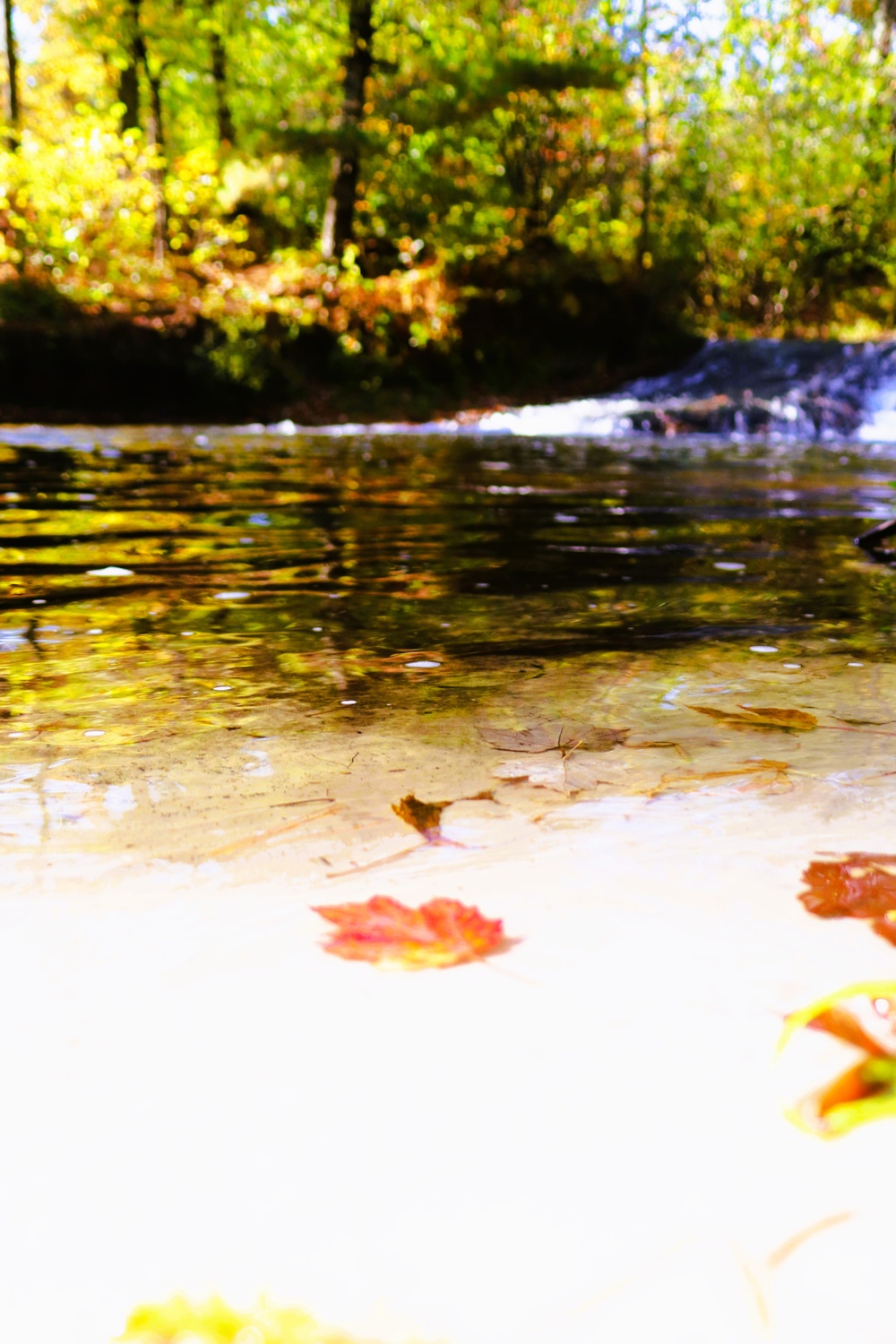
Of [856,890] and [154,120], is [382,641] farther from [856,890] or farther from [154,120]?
[154,120]

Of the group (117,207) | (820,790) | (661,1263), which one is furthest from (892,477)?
(117,207)

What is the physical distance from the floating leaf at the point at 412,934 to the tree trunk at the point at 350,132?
1639 cm

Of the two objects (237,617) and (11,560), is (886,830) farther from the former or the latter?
(11,560)

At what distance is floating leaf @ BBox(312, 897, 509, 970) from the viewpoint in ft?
4.02

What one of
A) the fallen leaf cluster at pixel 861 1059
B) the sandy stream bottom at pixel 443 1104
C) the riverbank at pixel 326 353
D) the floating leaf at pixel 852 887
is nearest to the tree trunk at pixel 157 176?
the riverbank at pixel 326 353

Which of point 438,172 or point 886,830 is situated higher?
point 438,172

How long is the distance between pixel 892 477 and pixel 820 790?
782cm

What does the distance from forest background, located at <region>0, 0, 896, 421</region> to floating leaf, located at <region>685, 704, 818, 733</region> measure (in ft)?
45.2

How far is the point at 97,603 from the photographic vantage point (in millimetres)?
3301

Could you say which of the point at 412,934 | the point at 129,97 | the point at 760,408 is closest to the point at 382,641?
the point at 412,934

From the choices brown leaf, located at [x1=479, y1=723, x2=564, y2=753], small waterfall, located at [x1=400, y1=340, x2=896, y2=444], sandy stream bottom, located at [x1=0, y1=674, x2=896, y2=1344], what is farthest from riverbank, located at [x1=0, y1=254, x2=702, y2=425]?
sandy stream bottom, located at [x1=0, y1=674, x2=896, y2=1344]

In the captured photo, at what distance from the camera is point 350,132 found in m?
15.3

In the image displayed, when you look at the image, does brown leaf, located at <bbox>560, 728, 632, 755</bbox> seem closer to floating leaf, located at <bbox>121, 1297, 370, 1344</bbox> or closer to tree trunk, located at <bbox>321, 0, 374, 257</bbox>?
floating leaf, located at <bbox>121, 1297, 370, 1344</bbox>

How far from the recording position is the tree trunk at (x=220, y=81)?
59.2ft
